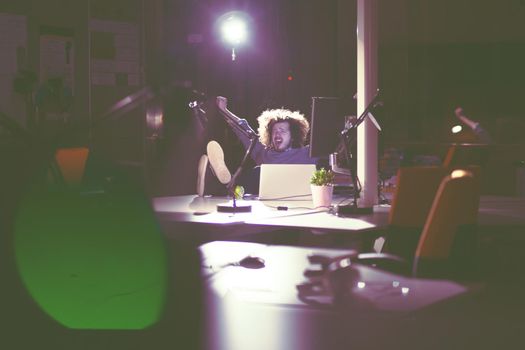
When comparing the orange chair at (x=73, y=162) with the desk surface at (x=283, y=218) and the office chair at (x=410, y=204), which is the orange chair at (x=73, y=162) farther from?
the office chair at (x=410, y=204)

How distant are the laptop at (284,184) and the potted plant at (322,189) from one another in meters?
0.25

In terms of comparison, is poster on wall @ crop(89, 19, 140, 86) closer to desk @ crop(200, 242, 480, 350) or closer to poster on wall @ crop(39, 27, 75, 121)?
Answer: poster on wall @ crop(39, 27, 75, 121)

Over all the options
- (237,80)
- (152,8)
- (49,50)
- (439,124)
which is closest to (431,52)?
(439,124)

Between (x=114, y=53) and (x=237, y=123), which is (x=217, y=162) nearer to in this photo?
(x=237, y=123)

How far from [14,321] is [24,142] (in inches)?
21.3

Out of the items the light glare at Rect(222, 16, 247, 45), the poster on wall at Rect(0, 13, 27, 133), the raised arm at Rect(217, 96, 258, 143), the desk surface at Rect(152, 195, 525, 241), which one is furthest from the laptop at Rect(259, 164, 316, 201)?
the poster on wall at Rect(0, 13, 27, 133)

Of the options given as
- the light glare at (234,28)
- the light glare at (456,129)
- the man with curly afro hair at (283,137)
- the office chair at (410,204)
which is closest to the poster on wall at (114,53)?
the man with curly afro hair at (283,137)

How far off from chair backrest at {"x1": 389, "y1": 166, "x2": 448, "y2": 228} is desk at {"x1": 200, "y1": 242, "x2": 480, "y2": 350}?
24.3 inches

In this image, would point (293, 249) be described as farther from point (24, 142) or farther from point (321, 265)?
point (24, 142)

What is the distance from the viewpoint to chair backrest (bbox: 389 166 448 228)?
2.59 meters

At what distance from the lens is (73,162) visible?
3.48 metres

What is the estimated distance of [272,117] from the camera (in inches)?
171

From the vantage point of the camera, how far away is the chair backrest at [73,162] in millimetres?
3367

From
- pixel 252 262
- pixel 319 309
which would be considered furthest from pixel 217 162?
pixel 319 309
